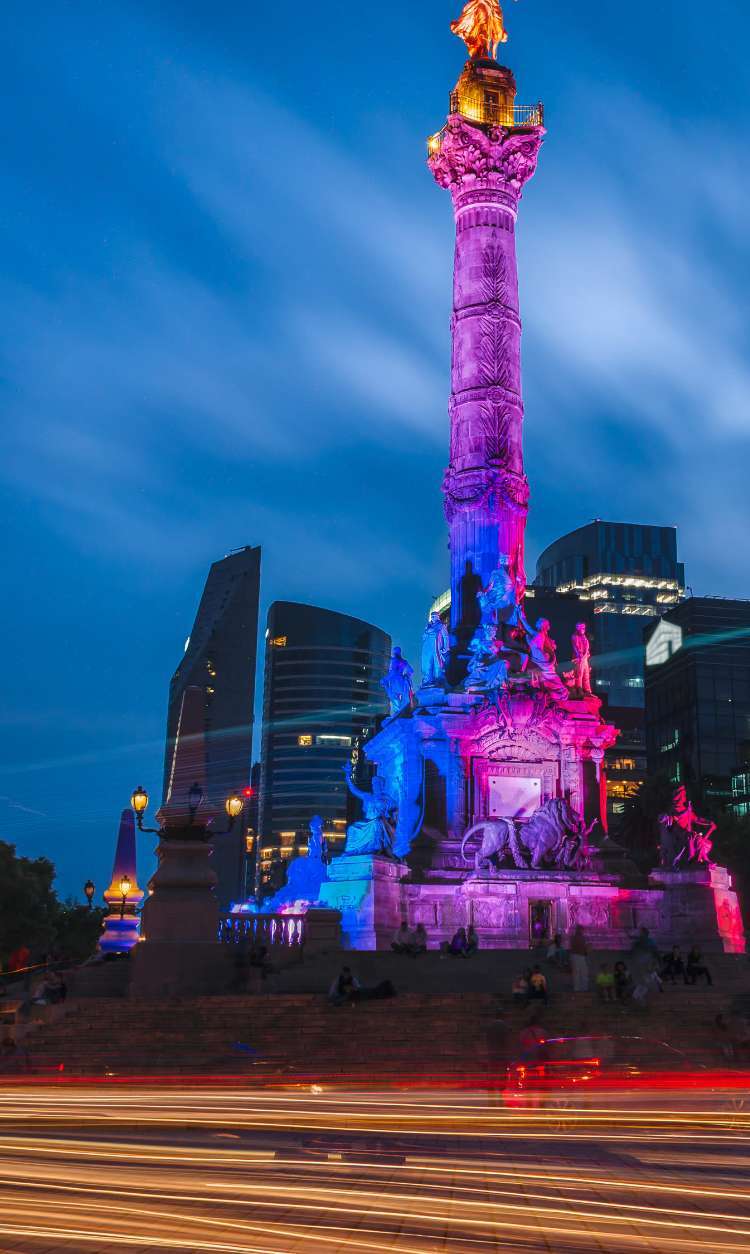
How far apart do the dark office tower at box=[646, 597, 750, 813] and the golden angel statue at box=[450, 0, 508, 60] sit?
1889 inches

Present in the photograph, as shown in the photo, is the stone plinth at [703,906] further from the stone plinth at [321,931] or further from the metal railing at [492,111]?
the metal railing at [492,111]

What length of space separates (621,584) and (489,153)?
8839cm

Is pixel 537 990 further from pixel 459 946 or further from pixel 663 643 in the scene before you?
pixel 663 643

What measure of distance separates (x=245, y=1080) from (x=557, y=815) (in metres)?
21.1

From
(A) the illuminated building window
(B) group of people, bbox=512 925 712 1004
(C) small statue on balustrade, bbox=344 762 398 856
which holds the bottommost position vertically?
(B) group of people, bbox=512 925 712 1004

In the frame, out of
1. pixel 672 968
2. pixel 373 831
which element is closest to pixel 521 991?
pixel 672 968

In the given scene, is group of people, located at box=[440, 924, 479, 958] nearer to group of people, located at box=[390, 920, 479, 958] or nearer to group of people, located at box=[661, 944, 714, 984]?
group of people, located at box=[390, 920, 479, 958]

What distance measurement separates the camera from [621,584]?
130 metres

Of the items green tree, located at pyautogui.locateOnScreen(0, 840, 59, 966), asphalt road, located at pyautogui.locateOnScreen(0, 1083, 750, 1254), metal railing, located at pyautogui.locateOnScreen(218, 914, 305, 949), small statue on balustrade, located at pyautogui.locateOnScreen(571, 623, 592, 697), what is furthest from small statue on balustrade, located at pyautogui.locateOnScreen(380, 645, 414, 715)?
asphalt road, located at pyautogui.locateOnScreen(0, 1083, 750, 1254)

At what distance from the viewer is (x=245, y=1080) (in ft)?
55.6

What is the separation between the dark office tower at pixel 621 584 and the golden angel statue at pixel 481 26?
80.0m

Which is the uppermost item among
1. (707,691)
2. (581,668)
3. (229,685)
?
(229,685)

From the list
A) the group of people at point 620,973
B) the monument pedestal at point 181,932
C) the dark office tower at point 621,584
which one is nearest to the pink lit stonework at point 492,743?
the group of people at point 620,973

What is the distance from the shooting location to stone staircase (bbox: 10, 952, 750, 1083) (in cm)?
1892
